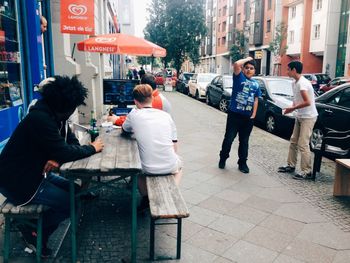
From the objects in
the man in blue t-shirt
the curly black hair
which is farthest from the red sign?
the curly black hair

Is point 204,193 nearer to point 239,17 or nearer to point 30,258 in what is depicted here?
point 30,258

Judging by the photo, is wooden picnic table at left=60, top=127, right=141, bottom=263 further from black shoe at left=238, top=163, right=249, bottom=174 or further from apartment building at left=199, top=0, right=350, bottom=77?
apartment building at left=199, top=0, right=350, bottom=77

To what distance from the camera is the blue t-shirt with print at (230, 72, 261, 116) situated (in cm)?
602

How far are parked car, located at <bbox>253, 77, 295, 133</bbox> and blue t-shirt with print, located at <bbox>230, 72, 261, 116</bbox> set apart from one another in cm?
416

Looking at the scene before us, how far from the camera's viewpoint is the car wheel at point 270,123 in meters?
10.6

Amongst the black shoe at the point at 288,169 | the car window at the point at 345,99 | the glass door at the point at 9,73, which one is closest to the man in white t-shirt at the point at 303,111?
the black shoe at the point at 288,169

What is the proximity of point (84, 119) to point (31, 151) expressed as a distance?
25.2ft

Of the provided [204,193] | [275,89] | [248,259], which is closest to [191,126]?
[275,89]

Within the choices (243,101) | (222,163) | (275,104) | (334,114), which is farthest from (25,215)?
(275,104)

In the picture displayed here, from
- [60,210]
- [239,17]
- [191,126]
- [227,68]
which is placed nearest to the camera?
[60,210]

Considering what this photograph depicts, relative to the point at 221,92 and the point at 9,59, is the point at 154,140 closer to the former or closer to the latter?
the point at 9,59

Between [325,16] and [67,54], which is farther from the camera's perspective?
[325,16]

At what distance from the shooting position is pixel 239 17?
53.3 metres

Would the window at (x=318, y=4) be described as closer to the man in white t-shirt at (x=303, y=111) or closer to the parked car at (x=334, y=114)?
the parked car at (x=334, y=114)
